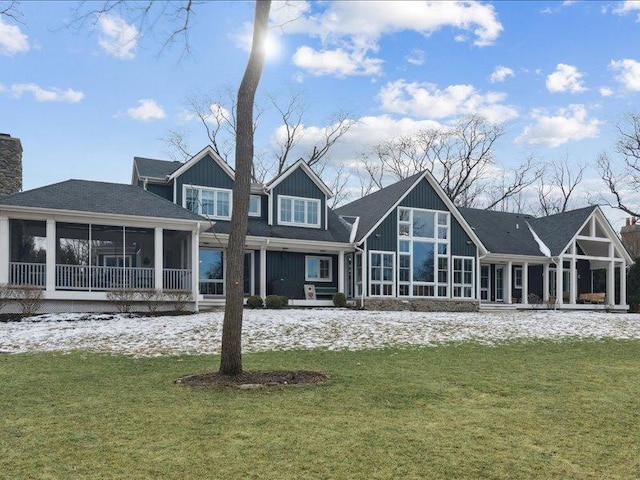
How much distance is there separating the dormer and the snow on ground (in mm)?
6600

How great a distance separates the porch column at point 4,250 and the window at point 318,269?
36.4ft

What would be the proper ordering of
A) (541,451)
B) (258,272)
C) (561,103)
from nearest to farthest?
(541,451) < (561,103) < (258,272)

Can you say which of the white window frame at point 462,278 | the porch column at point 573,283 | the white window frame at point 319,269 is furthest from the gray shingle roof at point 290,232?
the porch column at point 573,283

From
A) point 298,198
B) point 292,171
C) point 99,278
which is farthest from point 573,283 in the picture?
point 99,278

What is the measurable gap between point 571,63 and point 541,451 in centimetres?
1863

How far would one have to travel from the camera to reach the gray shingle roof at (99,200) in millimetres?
16906

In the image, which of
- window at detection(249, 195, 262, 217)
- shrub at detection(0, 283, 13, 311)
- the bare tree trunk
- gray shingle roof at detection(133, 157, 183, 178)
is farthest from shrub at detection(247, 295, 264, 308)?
the bare tree trunk

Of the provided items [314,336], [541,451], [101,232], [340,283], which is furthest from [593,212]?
[541,451]

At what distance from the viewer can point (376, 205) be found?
24750mm

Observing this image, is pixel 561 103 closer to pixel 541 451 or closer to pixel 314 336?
pixel 314 336

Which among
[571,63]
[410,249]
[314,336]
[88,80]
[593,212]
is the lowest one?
[314,336]

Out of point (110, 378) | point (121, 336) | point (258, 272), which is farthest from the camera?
point (258, 272)

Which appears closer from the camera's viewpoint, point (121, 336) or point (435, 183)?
point (121, 336)

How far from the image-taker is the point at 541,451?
4.77 meters
